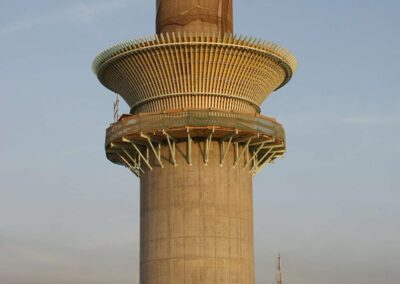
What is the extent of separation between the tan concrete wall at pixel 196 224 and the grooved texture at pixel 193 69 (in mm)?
3511

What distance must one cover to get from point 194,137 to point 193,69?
15.5 feet

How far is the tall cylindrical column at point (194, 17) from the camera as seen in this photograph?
200ft

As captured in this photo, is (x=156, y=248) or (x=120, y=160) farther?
(x=120, y=160)

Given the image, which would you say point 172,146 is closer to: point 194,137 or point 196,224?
point 194,137

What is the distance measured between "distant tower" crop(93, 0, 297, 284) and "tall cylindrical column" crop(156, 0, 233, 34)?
79 mm

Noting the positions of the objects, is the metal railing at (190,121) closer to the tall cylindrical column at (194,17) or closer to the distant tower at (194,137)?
the distant tower at (194,137)

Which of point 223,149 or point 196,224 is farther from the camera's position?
point 223,149

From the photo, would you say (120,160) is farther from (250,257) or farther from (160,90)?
(250,257)

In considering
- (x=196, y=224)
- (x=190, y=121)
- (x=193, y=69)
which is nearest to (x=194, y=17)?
(x=193, y=69)

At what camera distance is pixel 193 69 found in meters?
58.8

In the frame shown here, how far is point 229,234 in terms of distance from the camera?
58.1 m

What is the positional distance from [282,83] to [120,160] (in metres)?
13.8

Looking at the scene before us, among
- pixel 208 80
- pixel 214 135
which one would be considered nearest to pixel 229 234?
pixel 214 135

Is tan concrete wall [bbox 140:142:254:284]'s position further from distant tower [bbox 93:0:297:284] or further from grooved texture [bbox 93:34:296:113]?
grooved texture [bbox 93:34:296:113]
